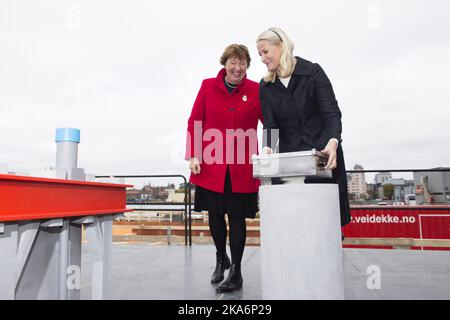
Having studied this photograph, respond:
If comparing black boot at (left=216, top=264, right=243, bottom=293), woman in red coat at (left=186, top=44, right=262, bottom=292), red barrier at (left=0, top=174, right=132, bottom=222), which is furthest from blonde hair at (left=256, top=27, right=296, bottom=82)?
black boot at (left=216, top=264, right=243, bottom=293)

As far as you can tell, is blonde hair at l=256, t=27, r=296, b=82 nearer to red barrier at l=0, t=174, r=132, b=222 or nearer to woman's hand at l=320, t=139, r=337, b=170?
woman's hand at l=320, t=139, r=337, b=170

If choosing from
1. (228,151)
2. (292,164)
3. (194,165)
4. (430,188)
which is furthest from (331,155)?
(430,188)

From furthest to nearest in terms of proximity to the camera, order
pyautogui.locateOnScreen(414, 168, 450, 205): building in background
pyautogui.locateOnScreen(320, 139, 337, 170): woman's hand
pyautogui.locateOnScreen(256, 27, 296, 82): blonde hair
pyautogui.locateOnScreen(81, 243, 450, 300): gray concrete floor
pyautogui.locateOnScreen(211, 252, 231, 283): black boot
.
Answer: pyautogui.locateOnScreen(414, 168, 450, 205): building in background
pyautogui.locateOnScreen(211, 252, 231, 283): black boot
pyautogui.locateOnScreen(81, 243, 450, 300): gray concrete floor
pyautogui.locateOnScreen(256, 27, 296, 82): blonde hair
pyautogui.locateOnScreen(320, 139, 337, 170): woman's hand

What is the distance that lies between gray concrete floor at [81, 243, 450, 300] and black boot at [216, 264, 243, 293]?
0.05 meters

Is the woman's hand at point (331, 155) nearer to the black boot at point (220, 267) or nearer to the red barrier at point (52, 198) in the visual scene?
the red barrier at point (52, 198)

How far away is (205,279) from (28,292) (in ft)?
4.34

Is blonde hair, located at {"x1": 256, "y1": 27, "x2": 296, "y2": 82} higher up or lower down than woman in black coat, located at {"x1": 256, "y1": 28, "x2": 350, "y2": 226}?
higher up

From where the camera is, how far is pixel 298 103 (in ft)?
5.31

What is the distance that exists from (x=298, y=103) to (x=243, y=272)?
160cm

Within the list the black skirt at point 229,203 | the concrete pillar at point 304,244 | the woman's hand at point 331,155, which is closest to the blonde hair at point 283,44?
the woman's hand at point 331,155

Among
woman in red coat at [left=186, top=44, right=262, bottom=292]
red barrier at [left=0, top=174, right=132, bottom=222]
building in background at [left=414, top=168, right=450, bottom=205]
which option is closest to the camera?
red barrier at [left=0, top=174, right=132, bottom=222]

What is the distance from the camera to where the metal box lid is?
3.84ft

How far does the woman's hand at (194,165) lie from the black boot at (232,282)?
674 mm

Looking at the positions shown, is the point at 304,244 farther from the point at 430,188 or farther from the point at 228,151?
the point at 430,188
